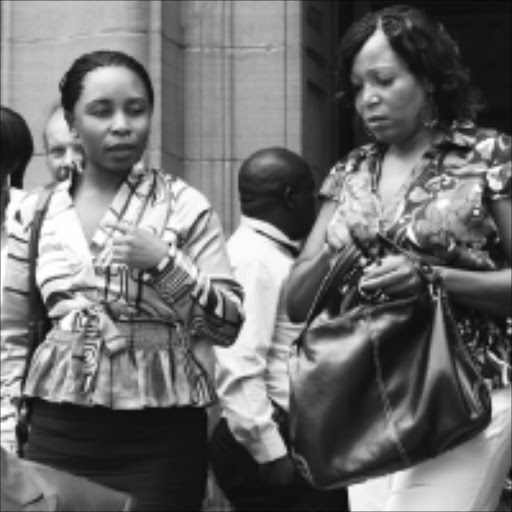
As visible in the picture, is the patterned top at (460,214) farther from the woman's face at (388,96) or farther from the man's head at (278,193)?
Answer: the man's head at (278,193)

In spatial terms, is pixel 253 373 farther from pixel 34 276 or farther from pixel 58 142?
pixel 34 276

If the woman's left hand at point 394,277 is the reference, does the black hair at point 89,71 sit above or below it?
above

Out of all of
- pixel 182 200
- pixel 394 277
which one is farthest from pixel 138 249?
pixel 394 277

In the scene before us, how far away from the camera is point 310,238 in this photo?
692cm

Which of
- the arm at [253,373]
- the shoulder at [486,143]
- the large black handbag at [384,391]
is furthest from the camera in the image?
the arm at [253,373]

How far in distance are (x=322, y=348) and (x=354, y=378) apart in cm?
15

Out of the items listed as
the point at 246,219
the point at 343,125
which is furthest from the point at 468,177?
the point at 343,125

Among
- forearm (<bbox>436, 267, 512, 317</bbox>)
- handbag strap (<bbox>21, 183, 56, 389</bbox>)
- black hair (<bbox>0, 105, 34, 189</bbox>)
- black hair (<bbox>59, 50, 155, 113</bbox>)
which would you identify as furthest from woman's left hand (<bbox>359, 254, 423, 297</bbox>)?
black hair (<bbox>0, 105, 34, 189</bbox>)

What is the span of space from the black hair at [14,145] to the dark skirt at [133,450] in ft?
6.25

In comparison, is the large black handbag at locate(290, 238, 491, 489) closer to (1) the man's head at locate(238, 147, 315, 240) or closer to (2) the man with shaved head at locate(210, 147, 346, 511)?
(2) the man with shaved head at locate(210, 147, 346, 511)

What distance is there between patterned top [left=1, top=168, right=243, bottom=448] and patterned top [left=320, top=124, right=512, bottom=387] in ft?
1.61

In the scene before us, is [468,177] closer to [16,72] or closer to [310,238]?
[310,238]

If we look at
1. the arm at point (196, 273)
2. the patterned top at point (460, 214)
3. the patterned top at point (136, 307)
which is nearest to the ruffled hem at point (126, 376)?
the patterned top at point (136, 307)

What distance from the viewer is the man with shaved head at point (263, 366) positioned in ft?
28.2
